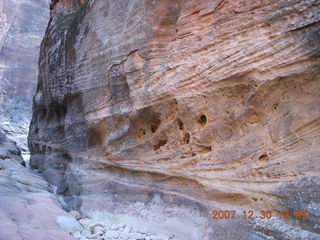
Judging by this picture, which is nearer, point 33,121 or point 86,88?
point 86,88

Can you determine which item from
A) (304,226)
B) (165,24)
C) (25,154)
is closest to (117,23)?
(165,24)

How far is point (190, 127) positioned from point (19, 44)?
28269mm

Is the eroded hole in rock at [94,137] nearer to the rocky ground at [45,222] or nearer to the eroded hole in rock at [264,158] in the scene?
the rocky ground at [45,222]

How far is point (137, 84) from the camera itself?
520 centimetres

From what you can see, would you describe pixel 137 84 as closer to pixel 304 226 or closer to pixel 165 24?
pixel 165 24

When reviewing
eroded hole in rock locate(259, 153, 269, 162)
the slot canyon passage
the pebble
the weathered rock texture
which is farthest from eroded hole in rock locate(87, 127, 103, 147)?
the weathered rock texture

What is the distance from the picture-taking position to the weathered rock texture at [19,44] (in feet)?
87.0

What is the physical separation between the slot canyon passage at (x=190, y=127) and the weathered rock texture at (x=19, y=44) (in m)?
22.3

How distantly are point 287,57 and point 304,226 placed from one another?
177 cm
